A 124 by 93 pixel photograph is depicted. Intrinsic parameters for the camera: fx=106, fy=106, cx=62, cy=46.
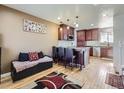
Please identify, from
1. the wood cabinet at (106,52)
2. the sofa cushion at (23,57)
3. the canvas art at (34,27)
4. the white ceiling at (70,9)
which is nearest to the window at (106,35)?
the wood cabinet at (106,52)

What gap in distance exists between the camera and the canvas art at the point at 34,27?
426 centimetres

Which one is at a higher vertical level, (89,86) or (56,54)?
(56,54)

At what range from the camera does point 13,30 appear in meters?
3.77

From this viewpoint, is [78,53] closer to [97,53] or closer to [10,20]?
[10,20]

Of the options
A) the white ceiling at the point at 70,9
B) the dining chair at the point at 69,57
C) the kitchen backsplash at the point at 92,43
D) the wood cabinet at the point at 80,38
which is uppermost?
the white ceiling at the point at 70,9

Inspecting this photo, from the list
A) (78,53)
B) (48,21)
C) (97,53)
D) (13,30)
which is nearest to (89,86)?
(78,53)

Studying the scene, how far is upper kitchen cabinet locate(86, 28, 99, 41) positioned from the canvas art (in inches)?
170

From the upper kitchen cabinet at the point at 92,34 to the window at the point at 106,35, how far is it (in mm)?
445

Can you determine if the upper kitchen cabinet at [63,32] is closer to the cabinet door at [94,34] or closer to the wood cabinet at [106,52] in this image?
the cabinet door at [94,34]

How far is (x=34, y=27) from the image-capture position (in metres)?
4.63

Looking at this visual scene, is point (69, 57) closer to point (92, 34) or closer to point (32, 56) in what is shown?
point (32, 56)

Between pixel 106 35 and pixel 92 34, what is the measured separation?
40.7 inches

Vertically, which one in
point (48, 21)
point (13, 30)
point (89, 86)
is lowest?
point (89, 86)

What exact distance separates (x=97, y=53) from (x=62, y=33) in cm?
331
